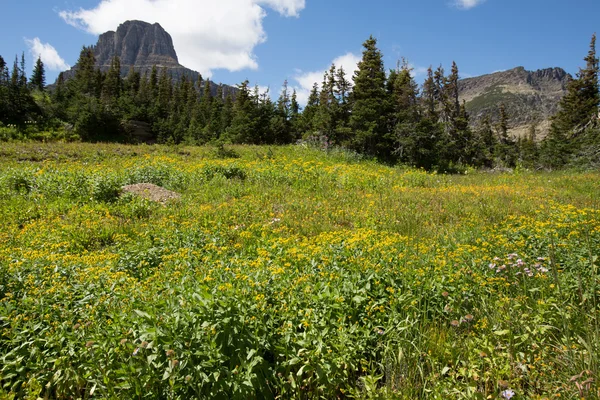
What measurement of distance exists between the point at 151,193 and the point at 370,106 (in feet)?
59.4

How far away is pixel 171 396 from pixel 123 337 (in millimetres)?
682

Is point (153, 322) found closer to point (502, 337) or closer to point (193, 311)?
point (193, 311)

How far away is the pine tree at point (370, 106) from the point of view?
932 inches

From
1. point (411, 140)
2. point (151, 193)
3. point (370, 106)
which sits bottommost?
point (151, 193)

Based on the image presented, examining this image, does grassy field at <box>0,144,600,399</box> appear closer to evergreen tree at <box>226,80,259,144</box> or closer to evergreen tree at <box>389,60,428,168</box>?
evergreen tree at <box>389,60,428,168</box>

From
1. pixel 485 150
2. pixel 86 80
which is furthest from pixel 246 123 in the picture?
pixel 86 80

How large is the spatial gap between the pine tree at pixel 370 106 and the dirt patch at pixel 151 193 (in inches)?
639

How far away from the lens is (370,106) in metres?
23.8

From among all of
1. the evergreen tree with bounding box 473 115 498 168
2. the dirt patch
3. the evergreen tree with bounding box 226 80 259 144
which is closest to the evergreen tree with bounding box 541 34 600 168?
the evergreen tree with bounding box 473 115 498 168

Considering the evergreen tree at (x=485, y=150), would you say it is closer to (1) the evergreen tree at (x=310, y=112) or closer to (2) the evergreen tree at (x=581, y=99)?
(2) the evergreen tree at (x=581, y=99)

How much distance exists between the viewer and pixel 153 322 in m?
2.63

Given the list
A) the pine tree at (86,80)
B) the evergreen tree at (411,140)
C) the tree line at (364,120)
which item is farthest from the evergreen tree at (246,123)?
the pine tree at (86,80)

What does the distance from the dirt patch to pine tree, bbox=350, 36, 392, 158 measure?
53.2 feet

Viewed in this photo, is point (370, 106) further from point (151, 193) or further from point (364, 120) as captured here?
point (151, 193)
